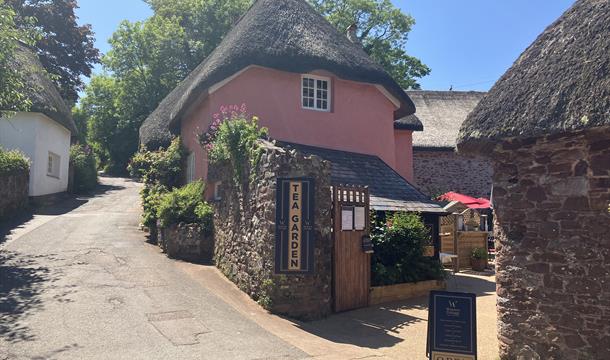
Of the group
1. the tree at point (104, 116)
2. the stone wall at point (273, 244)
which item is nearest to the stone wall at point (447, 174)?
the stone wall at point (273, 244)

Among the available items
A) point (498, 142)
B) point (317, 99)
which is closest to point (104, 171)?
point (317, 99)

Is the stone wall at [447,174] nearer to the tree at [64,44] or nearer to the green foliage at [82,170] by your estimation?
the green foliage at [82,170]

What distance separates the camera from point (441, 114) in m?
25.1

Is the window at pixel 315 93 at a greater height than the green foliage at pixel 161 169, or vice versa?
the window at pixel 315 93

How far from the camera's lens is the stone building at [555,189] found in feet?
18.1

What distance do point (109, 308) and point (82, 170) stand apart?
64.6ft

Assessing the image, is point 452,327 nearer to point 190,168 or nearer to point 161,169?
point 190,168

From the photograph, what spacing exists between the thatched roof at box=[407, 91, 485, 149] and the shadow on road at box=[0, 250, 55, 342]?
17.1 meters

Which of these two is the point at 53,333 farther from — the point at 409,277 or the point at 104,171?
the point at 104,171

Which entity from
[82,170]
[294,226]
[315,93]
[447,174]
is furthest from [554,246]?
[82,170]

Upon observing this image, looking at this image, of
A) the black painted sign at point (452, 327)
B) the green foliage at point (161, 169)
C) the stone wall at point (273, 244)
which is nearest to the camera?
the black painted sign at point (452, 327)

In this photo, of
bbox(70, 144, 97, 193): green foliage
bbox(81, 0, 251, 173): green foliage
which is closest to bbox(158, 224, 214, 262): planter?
bbox(70, 144, 97, 193): green foliage

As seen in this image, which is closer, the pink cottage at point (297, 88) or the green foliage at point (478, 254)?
the pink cottage at point (297, 88)

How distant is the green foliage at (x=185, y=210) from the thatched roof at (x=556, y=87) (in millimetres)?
7193
